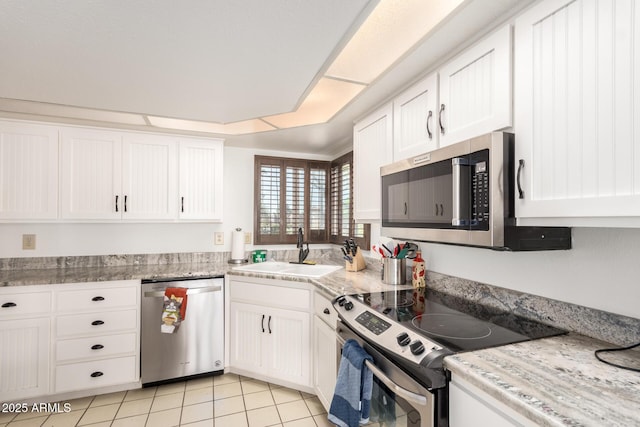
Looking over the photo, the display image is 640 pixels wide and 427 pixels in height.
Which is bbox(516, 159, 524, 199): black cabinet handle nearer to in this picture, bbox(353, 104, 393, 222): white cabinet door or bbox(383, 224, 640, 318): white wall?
bbox(383, 224, 640, 318): white wall

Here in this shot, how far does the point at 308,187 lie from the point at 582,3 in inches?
105

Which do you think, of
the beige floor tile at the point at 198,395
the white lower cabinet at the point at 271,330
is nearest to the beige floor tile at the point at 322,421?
the white lower cabinet at the point at 271,330

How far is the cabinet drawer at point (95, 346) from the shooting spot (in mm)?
2162

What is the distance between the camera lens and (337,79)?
183 cm

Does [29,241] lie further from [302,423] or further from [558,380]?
[558,380]

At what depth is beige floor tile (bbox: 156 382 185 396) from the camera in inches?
90.7

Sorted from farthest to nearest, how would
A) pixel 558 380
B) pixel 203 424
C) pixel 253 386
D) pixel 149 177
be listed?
pixel 149 177 → pixel 253 386 → pixel 203 424 → pixel 558 380

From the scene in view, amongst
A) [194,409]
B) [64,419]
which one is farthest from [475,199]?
[64,419]

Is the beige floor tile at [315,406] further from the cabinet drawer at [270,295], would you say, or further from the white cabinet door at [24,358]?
the white cabinet door at [24,358]

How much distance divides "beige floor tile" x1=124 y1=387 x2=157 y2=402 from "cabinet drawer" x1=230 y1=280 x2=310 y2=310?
0.87 meters

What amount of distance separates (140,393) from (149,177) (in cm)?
171

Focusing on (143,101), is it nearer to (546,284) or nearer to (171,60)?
(171,60)

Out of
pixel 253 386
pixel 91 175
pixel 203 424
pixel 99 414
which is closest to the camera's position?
pixel 203 424

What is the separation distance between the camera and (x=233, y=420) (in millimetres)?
1966
